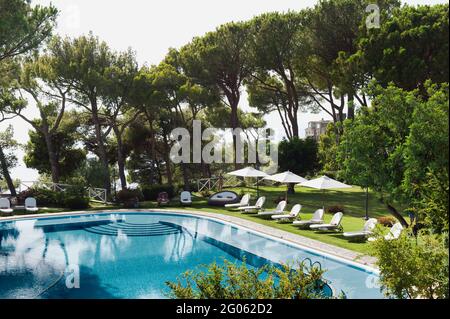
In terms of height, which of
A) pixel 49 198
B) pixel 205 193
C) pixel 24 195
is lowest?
pixel 205 193

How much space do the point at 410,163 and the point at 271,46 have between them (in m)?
19.9

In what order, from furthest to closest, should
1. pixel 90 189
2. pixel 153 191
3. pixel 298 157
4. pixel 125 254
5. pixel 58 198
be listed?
pixel 298 157
pixel 153 191
pixel 90 189
pixel 58 198
pixel 125 254

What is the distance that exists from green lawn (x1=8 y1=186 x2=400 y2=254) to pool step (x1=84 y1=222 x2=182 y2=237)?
338 centimetres

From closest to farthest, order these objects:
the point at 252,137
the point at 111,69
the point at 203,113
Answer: the point at 111,69 < the point at 203,113 < the point at 252,137

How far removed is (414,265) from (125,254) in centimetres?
993

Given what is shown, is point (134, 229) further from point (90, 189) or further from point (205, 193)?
point (205, 193)

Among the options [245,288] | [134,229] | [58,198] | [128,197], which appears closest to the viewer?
[245,288]

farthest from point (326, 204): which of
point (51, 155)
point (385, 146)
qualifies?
point (51, 155)

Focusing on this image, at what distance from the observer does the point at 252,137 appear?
40781 mm

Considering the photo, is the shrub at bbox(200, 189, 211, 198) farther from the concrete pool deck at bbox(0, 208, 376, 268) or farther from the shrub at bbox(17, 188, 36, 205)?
the shrub at bbox(17, 188, 36, 205)

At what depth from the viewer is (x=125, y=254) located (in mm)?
13547
